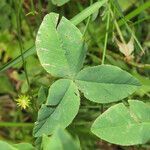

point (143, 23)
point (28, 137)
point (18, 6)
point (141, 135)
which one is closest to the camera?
point (141, 135)

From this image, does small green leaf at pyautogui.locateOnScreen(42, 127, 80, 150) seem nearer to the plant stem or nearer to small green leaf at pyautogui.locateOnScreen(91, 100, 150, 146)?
small green leaf at pyautogui.locateOnScreen(91, 100, 150, 146)

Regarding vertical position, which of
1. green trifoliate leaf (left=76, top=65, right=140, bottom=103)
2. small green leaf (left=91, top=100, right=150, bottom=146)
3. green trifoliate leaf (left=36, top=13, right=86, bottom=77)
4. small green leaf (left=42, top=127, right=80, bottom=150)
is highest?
green trifoliate leaf (left=36, top=13, right=86, bottom=77)

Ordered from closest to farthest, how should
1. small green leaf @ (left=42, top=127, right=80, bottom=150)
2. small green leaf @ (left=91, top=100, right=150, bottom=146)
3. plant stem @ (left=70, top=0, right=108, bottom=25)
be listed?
small green leaf @ (left=42, top=127, right=80, bottom=150)
small green leaf @ (left=91, top=100, right=150, bottom=146)
plant stem @ (left=70, top=0, right=108, bottom=25)

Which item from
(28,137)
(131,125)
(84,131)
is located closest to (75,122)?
(84,131)

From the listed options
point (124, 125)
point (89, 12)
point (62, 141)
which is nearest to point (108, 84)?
point (124, 125)

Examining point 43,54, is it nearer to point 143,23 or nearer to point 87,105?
point 87,105

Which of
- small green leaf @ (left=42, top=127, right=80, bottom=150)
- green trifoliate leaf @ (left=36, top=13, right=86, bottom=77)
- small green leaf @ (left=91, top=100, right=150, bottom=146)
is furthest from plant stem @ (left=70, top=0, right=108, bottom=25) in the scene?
small green leaf @ (left=42, top=127, right=80, bottom=150)

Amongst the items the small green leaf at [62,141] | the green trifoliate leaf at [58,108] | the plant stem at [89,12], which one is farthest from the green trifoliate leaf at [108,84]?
the small green leaf at [62,141]
